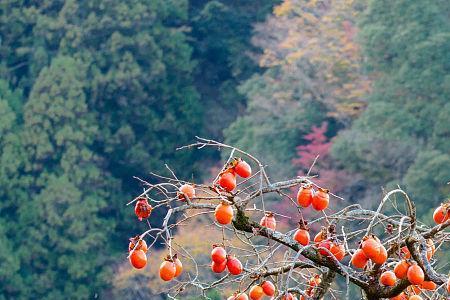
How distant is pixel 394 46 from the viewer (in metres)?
13.8

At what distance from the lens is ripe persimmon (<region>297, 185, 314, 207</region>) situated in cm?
290

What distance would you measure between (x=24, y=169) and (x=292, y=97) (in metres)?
3.83

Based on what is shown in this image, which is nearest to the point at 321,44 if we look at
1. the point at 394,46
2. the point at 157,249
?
the point at 394,46

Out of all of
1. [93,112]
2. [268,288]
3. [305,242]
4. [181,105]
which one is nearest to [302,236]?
[305,242]

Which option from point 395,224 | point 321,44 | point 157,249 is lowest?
point 157,249

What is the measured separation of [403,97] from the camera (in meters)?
13.8

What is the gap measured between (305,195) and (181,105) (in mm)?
15517

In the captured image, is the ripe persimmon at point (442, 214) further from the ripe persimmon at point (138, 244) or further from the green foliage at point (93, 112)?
the green foliage at point (93, 112)

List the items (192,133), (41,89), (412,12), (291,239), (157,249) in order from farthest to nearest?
(192,133), (41,89), (157,249), (412,12), (291,239)

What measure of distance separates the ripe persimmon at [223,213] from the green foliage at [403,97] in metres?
10.2

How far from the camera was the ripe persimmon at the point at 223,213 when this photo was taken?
2.73 metres

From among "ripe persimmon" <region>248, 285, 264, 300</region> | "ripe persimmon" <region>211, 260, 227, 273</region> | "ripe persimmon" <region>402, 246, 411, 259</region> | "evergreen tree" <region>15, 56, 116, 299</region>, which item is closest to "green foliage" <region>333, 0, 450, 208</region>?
"evergreen tree" <region>15, 56, 116, 299</region>

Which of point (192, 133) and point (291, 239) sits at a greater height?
point (291, 239)

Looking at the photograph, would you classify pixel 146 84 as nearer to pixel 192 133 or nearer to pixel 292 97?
pixel 192 133
